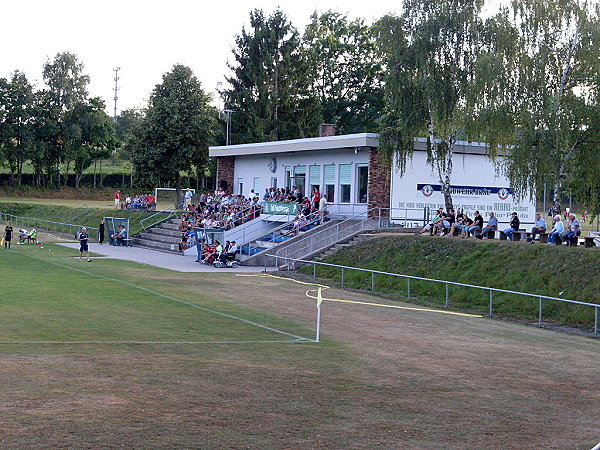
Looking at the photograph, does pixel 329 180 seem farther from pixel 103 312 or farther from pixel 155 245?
pixel 103 312

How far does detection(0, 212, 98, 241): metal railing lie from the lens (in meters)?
58.8

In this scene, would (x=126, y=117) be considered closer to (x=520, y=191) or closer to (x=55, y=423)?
(x=520, y=191)

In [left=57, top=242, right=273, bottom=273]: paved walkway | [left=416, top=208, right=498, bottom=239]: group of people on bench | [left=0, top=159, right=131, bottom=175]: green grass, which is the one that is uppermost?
[left=0, top=159, right=131, bottom=175]: green grass

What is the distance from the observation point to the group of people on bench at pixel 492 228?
2950 centimetres

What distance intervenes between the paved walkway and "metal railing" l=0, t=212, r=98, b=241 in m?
8.33

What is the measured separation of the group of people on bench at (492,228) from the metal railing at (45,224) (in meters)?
28.0

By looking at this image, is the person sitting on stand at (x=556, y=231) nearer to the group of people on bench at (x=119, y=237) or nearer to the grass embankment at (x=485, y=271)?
the grass embankment at (x=485, y=271)

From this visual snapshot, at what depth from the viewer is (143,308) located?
852 inches

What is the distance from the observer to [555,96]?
2994cm

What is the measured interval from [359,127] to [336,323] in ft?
212

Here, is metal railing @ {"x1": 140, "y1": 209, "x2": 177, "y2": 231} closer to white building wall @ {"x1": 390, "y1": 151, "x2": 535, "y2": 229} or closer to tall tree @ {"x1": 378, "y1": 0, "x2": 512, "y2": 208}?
white building wall @ {"x1": 390, "y1": 151, "x2": 535, "y2": 229}

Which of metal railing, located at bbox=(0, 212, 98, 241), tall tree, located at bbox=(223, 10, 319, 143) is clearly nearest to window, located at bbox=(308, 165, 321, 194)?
metal railing, located at bbox=(0, 212, 98, 241)

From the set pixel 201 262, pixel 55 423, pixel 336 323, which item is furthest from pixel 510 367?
pixel 201 262

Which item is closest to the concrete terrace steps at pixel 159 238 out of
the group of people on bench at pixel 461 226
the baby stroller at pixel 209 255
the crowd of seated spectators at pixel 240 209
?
the crowd of seated spectators at pixel 240 209
